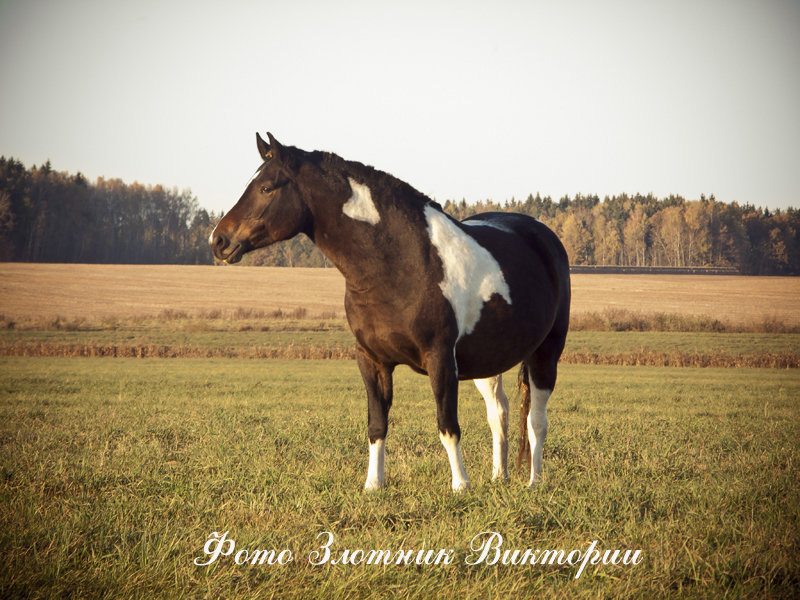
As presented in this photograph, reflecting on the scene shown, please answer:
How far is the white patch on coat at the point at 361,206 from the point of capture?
18.4 ft

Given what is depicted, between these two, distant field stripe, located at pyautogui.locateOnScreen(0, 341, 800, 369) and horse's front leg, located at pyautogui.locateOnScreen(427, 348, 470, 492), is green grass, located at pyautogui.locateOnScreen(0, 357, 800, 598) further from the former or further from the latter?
distant field stripe, located at pyautogui.locateOnScreen(0, 341, 800, 369)

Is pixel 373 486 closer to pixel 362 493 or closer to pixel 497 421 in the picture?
pixel 362 493

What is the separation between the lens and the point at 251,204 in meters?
5.49

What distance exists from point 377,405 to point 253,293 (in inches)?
2214

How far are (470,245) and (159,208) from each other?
3341 inches

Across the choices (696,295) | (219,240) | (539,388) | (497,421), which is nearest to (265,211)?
(219,240)

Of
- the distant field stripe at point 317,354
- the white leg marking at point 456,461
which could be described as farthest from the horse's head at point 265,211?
the distant field stripe at point 317,354

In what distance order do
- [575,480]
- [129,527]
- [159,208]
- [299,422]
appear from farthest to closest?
1. [159,208]
2. [299,422]
3. [575,480]
4. [129,527]

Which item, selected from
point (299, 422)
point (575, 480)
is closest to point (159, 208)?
point (299, 422)

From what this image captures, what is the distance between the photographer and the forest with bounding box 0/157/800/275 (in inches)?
2751

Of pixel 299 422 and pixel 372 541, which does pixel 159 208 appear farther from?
pixel 372 541

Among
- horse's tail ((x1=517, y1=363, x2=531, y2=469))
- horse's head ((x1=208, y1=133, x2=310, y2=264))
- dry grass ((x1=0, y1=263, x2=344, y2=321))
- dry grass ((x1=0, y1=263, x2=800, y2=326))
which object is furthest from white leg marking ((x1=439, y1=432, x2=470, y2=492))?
dry grass ((x1=0, y1=263, x2=344, y2=321))

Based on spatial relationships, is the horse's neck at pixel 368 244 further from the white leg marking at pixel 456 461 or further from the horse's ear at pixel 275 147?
the white leg marking at pixel 456 461

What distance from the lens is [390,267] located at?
5578mm
